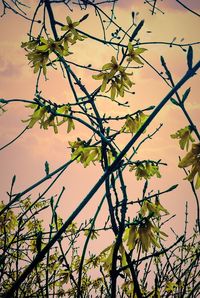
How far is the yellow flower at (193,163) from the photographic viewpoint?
1033 mm

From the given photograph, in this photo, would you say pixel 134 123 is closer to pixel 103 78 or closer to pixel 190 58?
pixel 103 78

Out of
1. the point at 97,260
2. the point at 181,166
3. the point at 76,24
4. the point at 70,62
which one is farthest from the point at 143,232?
the point at 97,260

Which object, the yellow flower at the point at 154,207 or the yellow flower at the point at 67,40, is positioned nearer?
the yellow flower at the point at 154,207

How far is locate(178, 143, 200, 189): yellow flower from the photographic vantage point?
103cm

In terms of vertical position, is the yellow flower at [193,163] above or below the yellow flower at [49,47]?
below

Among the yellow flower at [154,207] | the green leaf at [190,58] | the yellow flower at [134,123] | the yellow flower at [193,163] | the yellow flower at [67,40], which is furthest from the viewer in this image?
the yellow flower at [134,123]

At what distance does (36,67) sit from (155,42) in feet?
2.84

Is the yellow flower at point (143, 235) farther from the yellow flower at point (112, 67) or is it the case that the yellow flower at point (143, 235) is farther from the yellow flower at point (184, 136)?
the yellow flower at point (112, 67)

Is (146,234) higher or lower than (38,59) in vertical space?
lower

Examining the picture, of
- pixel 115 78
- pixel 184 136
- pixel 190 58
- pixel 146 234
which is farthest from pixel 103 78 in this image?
pixel 190 58

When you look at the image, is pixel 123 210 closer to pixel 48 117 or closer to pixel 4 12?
pixel 48 117

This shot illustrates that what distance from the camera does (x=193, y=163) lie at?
3.48ft

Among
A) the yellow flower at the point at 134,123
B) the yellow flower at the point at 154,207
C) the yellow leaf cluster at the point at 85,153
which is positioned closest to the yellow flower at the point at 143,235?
the yellow flower at the point at 154,207

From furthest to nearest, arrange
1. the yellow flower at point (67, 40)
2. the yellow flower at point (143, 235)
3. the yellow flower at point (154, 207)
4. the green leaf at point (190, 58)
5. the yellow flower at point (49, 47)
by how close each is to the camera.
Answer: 1. the yellow flower at point (67, 40)
2. the yellow flower at point (49, 47)
3. the yellow flower at point (154, 207)
4. the yellow flower at point (143, 235)
5. the green leaf at point (190, 58)
